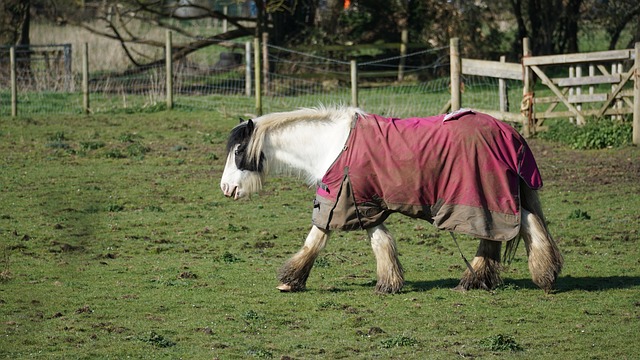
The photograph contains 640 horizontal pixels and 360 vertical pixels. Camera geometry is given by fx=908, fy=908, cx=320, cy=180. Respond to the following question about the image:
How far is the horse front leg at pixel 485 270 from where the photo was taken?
8086 mm

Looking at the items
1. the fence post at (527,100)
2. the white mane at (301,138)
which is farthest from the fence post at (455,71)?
the white mane at (301,138)

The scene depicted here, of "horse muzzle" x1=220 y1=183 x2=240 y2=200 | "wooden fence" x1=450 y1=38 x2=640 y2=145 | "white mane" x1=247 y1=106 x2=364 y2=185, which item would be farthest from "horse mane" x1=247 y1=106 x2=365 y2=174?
"wooden fence" x1=450 y1=38 x2=640 y2=145

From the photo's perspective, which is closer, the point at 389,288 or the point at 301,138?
the point at 389,288

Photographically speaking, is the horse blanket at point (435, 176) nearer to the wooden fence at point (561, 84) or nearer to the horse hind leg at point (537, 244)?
the horse hind leg at point (537, 244)

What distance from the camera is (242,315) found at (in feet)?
23.9

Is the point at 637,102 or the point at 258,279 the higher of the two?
the point at 637,102

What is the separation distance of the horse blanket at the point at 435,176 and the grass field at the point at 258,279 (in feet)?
2.38

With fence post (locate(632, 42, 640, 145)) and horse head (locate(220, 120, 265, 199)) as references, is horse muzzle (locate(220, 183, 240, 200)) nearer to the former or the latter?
horse head (locate(220, 120, 265, 199))

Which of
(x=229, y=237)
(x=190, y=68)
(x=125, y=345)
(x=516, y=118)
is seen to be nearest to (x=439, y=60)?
(x=190, y=68)

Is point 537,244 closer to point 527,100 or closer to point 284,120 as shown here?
point 284,120

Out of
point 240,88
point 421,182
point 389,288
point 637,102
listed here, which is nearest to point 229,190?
point 389,288

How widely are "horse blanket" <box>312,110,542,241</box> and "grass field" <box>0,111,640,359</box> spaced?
73 centimetres

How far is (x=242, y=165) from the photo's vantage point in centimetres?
826

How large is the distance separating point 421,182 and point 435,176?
13 centimetres
